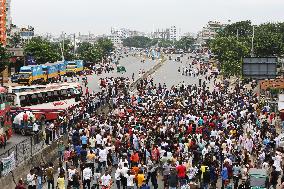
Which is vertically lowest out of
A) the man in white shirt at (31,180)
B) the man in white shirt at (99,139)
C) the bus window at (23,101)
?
the man in white shirt at (31,180)

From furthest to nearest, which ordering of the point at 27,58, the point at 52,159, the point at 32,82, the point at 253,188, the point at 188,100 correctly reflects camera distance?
the point at 27,58 < the point at 32,82 < the point at 188,100 < the point at 52,159 < the point at 253,188

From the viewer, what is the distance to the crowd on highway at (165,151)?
18.5 metres

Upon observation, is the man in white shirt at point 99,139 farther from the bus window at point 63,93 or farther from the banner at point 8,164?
the bus window at point 63,93

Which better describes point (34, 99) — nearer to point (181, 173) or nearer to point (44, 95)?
point (44, 95)

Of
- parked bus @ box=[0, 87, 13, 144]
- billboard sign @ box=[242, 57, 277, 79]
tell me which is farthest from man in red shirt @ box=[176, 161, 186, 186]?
billboard sign @ box=[242, 57, 277, 79]

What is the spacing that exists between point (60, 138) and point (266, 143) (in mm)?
10733

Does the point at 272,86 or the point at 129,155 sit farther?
the point at 272,86

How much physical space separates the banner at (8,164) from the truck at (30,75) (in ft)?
137

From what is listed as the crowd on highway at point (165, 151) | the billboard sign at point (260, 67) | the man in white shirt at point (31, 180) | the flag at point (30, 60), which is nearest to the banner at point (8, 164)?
the crowd on highway at point (165, 151)

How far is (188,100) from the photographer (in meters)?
40.4

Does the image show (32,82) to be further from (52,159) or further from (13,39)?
(13,39)

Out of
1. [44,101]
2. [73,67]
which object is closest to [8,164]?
[44,101]

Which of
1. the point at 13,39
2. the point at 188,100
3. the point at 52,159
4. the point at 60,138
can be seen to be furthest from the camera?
the point at 13,39

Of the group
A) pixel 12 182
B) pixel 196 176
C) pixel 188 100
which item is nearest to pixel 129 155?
pixel 196 176
